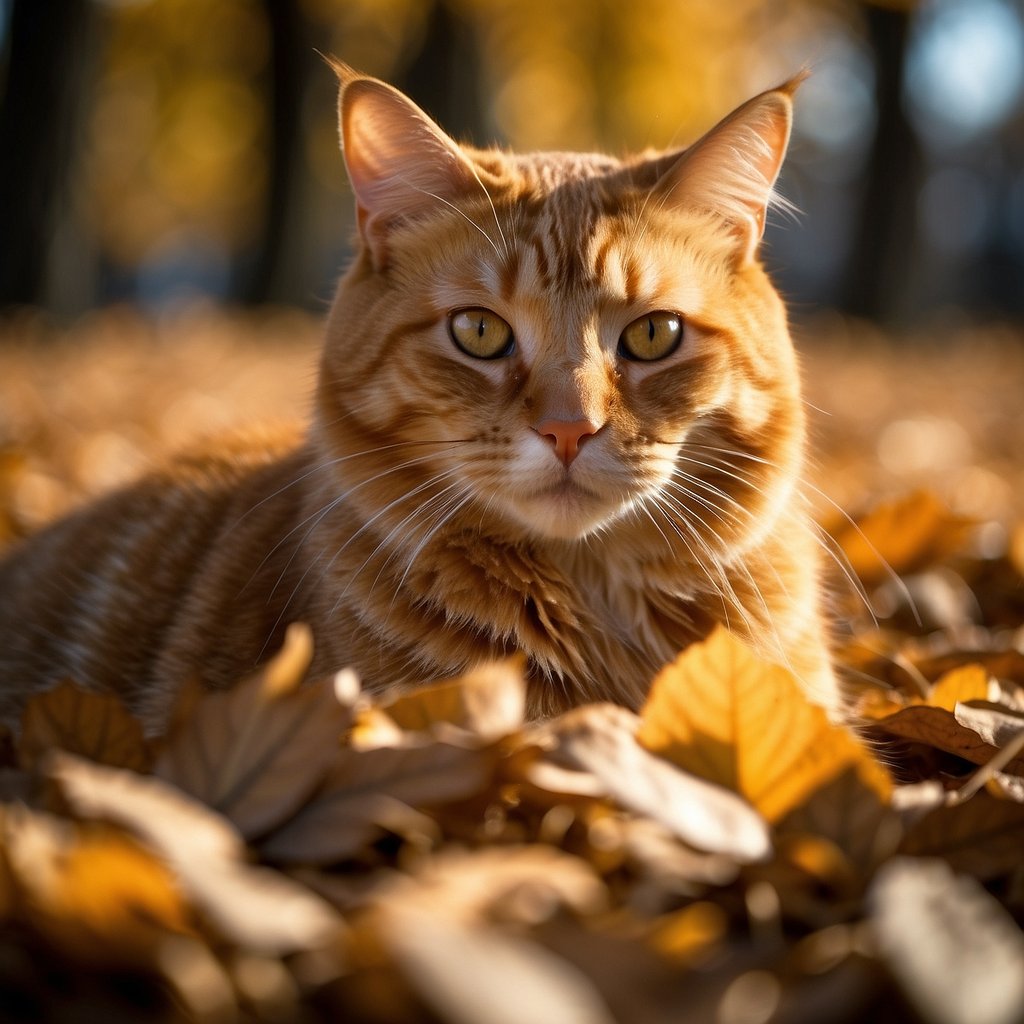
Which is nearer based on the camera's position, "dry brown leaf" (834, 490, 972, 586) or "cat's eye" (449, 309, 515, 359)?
"cat's eye" (449, 309, 515, 359)

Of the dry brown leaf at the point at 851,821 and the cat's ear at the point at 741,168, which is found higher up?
the cat's ear at the point at 741,168

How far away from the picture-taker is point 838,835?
1.18m

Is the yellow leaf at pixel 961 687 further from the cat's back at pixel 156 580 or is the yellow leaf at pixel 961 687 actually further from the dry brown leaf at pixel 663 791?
the cat's back at pixel 156 580

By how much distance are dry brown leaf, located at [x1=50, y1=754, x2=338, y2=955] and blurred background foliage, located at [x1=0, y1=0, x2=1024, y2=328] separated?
539 centimetres

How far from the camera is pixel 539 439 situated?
5.62 feet

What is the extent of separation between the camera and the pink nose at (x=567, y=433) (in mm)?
1686

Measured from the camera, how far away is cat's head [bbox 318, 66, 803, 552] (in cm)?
175

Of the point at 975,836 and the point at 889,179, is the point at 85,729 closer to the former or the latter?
the point at 975,836

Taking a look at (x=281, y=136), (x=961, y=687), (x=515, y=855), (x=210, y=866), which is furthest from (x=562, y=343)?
(x=281, y=136)

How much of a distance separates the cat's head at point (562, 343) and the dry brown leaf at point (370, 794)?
0.63 meters

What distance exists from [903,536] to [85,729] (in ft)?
6.71

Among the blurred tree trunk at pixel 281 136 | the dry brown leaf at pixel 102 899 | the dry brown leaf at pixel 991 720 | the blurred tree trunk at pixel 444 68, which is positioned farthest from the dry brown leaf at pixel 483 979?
the blurred tree trunk at pixel 281 136

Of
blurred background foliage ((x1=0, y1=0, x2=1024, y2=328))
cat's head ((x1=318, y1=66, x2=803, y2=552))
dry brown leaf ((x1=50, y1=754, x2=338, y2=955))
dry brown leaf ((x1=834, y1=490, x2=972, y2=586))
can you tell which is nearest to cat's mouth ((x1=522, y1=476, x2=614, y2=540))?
cat's head ((x1=318, y1=66, x2=803, y2=552))

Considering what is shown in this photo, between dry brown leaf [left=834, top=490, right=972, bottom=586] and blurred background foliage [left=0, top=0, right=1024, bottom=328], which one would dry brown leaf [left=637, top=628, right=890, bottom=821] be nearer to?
dry brown leaf [left=834, top=490, right=972, bottom=586]
